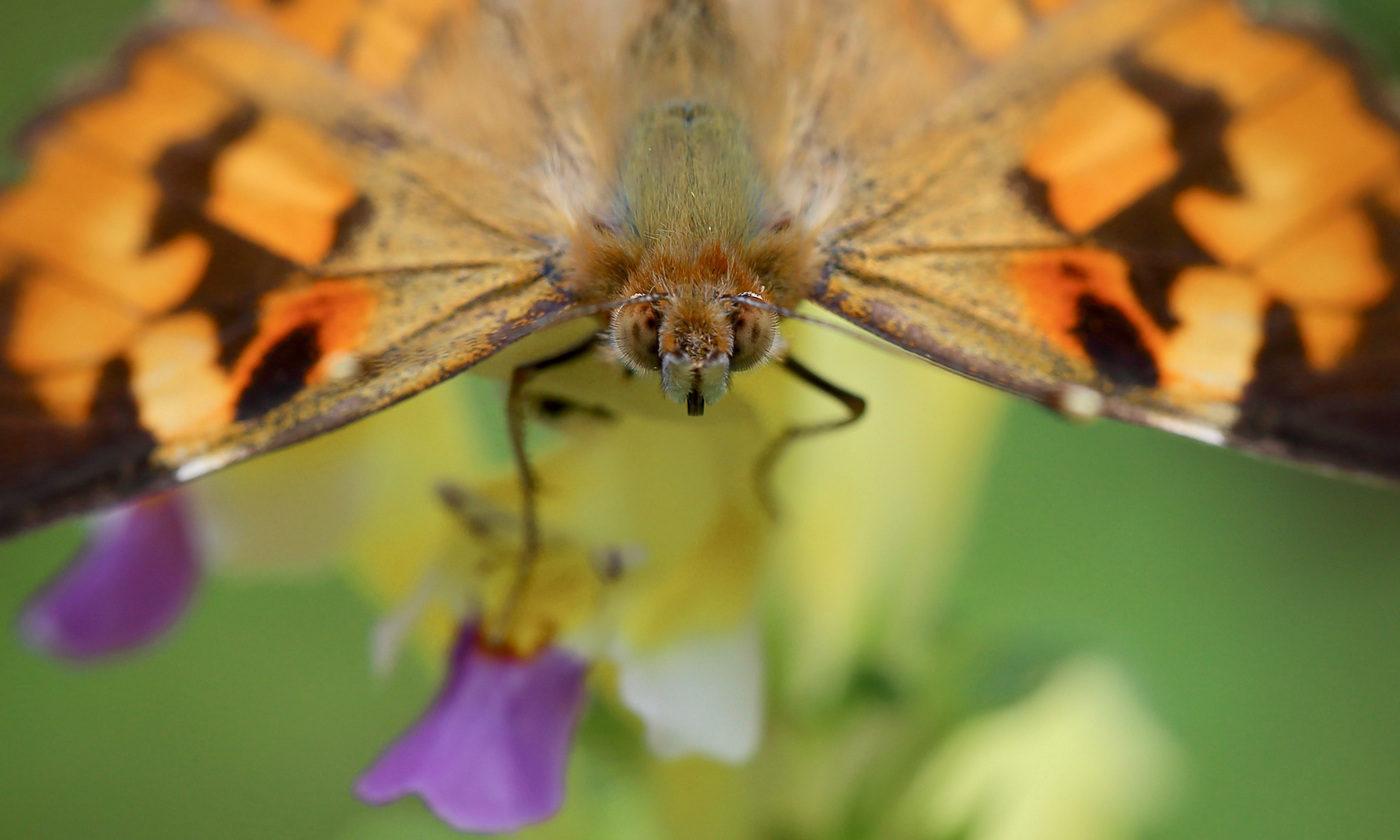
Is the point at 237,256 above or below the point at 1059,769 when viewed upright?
above

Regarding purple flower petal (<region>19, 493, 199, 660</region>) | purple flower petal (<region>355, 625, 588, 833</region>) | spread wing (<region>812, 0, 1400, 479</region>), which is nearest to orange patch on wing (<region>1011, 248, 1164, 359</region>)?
spread wing (<region>812, 0, 1400, 479</region>)

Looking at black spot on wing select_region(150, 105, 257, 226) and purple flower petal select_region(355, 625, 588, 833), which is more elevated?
black spot on wing select_region(150, 105, 257, 226)

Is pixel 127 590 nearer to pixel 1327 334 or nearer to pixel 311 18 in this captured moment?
pixel 311 18

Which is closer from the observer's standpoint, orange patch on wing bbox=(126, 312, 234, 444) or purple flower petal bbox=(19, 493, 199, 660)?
orange patch on wing bbox=(126, 312, 234, 444)

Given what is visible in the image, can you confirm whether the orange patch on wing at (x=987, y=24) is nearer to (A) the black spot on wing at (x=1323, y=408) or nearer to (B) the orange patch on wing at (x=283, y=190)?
(A) the black spot on wing at (x=1323, y=408)

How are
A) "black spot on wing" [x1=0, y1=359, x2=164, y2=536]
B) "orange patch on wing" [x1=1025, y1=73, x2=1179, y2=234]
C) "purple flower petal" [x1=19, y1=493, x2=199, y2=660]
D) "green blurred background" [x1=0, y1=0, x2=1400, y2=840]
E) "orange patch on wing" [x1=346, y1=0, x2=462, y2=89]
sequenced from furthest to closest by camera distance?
"green blurred background" [x1=0, y1=0, x2=1400, y2=840] → "purple flower petal" [x1=19, y1=493, x2=199, y2=660] → "orange patch on wing" [x1=346, y1=0, x2=462, y2=89] → "orange patch on wing" [x1=1025, y1=73, x2=1179, y2=234] → "black spot on wing" [x1=0, y1=359, x2=164, y2=536]

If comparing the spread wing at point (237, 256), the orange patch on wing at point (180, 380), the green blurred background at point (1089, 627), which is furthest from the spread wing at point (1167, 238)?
the green blurred background at point (1089, 627)

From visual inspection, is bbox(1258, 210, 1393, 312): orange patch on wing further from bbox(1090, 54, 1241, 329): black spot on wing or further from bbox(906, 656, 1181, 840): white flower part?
bbox(906, 656, 1181, 840): white flower part

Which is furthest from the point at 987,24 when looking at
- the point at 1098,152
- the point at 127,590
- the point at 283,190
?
the point at 127,590
